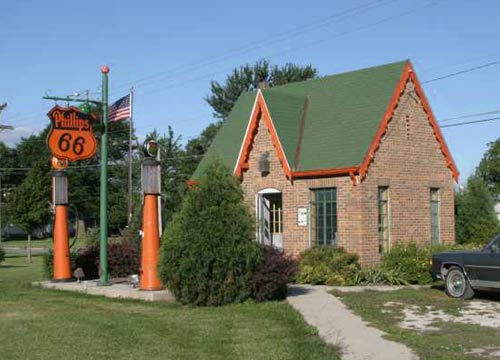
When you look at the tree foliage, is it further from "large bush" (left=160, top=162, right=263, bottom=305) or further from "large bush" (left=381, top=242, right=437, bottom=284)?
"large bush" (left=160, top=162, right=263, bottom=305)

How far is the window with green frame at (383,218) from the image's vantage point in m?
20.2

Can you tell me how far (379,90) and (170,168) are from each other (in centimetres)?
2152

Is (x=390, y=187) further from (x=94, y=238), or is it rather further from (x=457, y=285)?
(x=94, y=238)

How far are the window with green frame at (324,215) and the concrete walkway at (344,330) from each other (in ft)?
15.2

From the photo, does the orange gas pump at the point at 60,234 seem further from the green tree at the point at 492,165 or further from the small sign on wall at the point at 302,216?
the green tree at the point at 492,165

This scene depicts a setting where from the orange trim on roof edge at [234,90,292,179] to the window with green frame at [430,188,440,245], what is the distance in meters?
4.88

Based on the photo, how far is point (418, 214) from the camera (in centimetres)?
2125

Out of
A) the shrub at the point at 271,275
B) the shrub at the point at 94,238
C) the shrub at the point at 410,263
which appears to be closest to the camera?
the shrub at the point at 271,275

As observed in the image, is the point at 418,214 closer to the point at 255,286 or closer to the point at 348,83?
the point at 348,83

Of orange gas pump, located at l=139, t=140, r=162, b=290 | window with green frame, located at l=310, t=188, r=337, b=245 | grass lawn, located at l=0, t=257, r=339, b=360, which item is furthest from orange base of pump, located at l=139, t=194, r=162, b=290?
window with green frame, located at l=310, t=188, r=337, b=245

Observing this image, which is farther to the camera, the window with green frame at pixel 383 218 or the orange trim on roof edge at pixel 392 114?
the window with green frame at pixel 383 218

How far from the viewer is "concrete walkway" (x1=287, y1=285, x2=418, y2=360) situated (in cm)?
909

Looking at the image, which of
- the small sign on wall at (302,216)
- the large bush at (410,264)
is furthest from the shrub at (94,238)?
the large bush at (410,264)

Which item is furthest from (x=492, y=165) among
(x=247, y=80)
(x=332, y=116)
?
(x=332, y=116)
